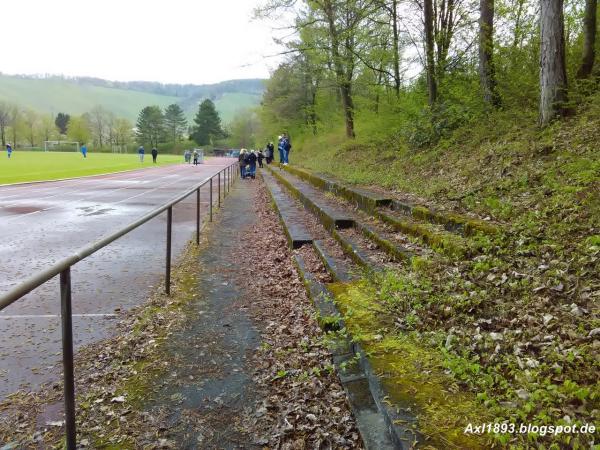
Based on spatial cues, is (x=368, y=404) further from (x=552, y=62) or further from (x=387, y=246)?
(x=552, y=62)

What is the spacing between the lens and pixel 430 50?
40.4ft

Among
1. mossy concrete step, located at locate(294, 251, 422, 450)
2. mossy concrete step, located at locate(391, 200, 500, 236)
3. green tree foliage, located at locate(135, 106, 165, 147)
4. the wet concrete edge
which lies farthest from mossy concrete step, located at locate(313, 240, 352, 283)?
green tree foliage, located at locate(135, 106, 165, 147)

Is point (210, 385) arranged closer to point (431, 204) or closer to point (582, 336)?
point (582, 336)

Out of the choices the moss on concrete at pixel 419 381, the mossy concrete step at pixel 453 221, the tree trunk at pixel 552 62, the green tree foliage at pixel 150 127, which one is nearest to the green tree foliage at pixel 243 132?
the green tree foliage at pixel 150 127

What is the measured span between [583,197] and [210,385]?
4.20 meters

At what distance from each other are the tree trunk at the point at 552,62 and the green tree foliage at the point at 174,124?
108 meters

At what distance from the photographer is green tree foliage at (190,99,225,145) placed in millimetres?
102625

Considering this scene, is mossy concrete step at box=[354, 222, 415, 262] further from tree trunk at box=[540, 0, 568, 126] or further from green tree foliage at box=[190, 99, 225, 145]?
green tree foliage at box=[190, 99, 225, 145]

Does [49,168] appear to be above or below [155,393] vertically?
above

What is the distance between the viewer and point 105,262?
675 cm

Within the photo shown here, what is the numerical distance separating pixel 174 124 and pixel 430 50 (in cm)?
10761

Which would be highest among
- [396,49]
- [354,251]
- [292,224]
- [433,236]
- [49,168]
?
[396,49]

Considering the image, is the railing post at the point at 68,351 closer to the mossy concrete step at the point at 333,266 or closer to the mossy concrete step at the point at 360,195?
the mossy concrete step at the point at 333,266

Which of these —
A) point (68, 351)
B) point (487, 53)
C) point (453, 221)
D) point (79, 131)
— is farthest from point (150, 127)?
point (68, 351)
